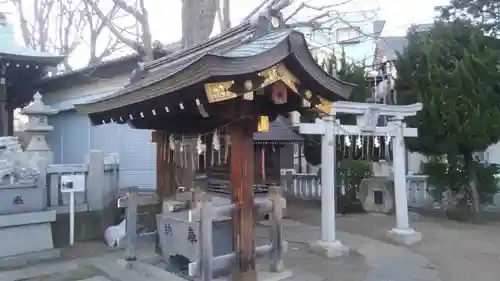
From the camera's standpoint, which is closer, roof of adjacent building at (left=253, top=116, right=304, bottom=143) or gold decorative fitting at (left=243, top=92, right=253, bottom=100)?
gold decorative fitting at (left=243, top=92, right=253, bottom=100)

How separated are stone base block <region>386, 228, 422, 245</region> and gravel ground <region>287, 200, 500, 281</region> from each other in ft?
0.58

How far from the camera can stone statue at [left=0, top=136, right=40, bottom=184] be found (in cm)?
859

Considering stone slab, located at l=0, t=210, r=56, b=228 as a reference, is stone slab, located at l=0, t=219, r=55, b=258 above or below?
below

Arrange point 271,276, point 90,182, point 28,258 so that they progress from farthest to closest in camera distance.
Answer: point 90,182 < point 28,258 < point 271,276

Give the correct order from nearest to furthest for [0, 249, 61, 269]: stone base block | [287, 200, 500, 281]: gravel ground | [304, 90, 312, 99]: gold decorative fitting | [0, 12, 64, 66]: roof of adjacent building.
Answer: [304, 90, 312, 99]: gold decorative fitting
[287, 200, 500, 281]: gravel ground
[0, 249, 61, 269]: stone base block
[0, 12, 64, 66]: roof of adjacent building

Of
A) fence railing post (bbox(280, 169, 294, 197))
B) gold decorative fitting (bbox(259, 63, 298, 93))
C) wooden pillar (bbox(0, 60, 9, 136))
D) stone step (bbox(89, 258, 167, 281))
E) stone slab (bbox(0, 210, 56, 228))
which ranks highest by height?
wooden pillar (bbox(0, 60, 9, 136))

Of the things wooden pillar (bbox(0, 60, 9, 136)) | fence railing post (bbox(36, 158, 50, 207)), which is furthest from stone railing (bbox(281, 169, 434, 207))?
wooden pillar (bbox(0, 60, 9, 136))

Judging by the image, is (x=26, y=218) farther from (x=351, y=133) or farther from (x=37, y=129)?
(x=351, y=133)

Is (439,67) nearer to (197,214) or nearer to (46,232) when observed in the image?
(197,214)

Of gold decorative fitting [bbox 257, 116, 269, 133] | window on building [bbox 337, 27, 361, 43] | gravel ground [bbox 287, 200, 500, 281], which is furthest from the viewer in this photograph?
window on building [bbox 337, 27, 361, 43]

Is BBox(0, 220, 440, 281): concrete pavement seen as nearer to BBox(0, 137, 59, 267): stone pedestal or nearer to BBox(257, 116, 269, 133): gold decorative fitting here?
BBox(0, 137, 59, 267): stone pedestal

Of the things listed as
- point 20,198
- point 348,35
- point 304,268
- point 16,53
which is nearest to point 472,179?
point 304,268

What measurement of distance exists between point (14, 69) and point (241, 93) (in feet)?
29.9

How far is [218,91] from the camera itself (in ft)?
15.3
